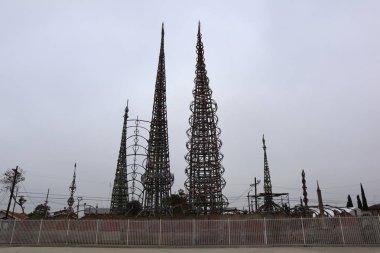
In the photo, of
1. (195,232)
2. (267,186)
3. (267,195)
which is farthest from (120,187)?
(195,232)

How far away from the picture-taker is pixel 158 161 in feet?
158

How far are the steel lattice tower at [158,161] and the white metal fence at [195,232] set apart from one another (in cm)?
1971

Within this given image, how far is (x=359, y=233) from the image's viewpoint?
23.3m

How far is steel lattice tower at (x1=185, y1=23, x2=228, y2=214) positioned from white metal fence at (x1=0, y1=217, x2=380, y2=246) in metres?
18.5

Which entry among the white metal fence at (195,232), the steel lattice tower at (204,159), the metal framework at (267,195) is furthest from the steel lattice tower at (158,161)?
the white metal fence at (195,232)

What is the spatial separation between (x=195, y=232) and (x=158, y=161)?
943 inches

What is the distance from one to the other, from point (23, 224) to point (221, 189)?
25.6 meters

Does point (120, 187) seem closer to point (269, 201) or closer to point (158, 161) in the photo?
point (158, 161)

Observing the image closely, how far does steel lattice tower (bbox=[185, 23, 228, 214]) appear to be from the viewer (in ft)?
144

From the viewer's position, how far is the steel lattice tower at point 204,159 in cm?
4397

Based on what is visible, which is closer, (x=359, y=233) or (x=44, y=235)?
(x=359, y=233)

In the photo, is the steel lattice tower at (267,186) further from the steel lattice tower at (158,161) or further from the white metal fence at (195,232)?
the white metal fence at (195,232)

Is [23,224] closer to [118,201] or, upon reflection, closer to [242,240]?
[242,240]

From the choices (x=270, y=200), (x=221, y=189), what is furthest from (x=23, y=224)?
(x=270, y=200)
